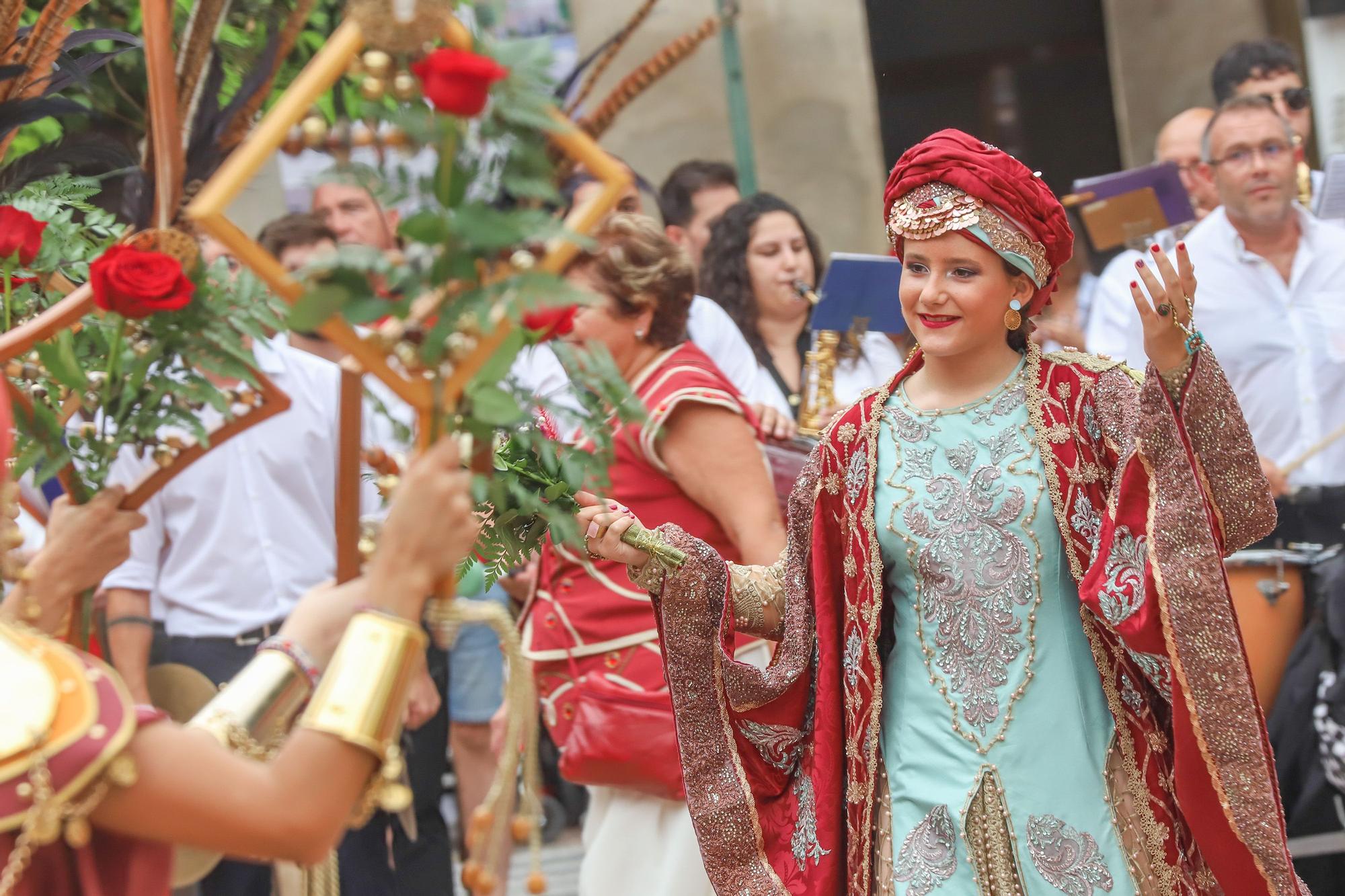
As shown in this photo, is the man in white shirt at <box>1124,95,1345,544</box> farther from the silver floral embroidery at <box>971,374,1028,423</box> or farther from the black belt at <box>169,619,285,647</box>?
the black belt at <box>169,619,285,647</box>

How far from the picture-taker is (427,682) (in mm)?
4785

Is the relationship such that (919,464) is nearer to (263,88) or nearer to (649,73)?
(263,88)

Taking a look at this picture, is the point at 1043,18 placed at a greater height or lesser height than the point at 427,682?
greater

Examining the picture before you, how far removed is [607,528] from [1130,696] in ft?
3.34

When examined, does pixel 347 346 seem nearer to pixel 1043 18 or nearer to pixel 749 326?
pixel 749 326

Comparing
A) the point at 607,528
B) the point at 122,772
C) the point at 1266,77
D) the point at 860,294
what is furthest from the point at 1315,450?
the point at 122,772

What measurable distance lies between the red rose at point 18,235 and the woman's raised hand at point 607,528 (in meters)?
1.16

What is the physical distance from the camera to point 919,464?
3111mm

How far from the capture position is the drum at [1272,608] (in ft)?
15.9

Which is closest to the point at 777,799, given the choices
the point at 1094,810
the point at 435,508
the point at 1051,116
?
the point at 1094,810

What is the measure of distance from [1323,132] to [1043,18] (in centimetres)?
183

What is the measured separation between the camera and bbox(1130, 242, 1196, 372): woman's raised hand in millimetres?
2707

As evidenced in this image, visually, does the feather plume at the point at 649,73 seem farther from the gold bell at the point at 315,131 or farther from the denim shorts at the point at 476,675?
the gold bell at the point at 315,131

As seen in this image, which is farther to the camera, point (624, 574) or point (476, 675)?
point (476, 675)
